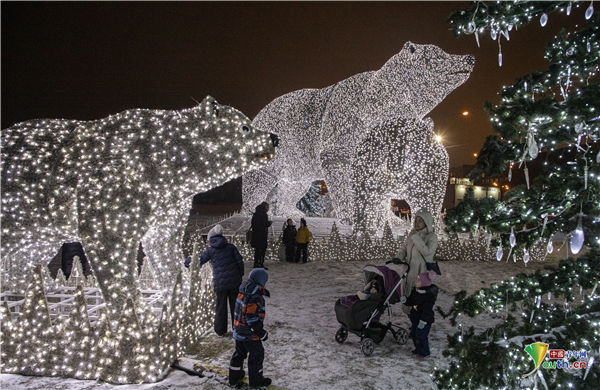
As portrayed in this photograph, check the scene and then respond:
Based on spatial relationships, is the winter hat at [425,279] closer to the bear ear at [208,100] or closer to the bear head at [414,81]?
the bear ear at [208,100]

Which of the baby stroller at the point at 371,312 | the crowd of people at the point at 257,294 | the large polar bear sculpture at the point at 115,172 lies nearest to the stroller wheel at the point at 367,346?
the baby stroller at the point at 371,312

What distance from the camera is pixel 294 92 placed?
12.1 m

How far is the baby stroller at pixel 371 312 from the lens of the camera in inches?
165

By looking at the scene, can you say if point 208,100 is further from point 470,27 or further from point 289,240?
point 289,240

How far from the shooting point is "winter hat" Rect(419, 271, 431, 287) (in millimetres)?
4102

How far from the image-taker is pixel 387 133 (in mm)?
9695

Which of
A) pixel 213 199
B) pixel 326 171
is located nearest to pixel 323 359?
Result: pixel 326 171

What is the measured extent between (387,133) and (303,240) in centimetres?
331

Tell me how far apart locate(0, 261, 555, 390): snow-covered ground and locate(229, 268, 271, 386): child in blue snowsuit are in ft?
0.62

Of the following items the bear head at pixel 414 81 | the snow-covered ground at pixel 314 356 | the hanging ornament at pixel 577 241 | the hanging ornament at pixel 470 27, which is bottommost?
the snow-covered ground at pixel 314 356

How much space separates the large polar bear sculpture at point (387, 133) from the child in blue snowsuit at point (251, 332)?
6.51 meters

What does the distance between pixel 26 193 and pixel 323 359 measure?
3418 millimetres

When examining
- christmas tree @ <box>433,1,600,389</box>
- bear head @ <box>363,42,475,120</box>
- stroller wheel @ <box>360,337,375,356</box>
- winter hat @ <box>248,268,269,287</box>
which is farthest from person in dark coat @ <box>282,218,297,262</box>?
christmas tree @ <box>433,1,600,389</box>

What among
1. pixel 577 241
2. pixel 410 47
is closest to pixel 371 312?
pixel 577 241
